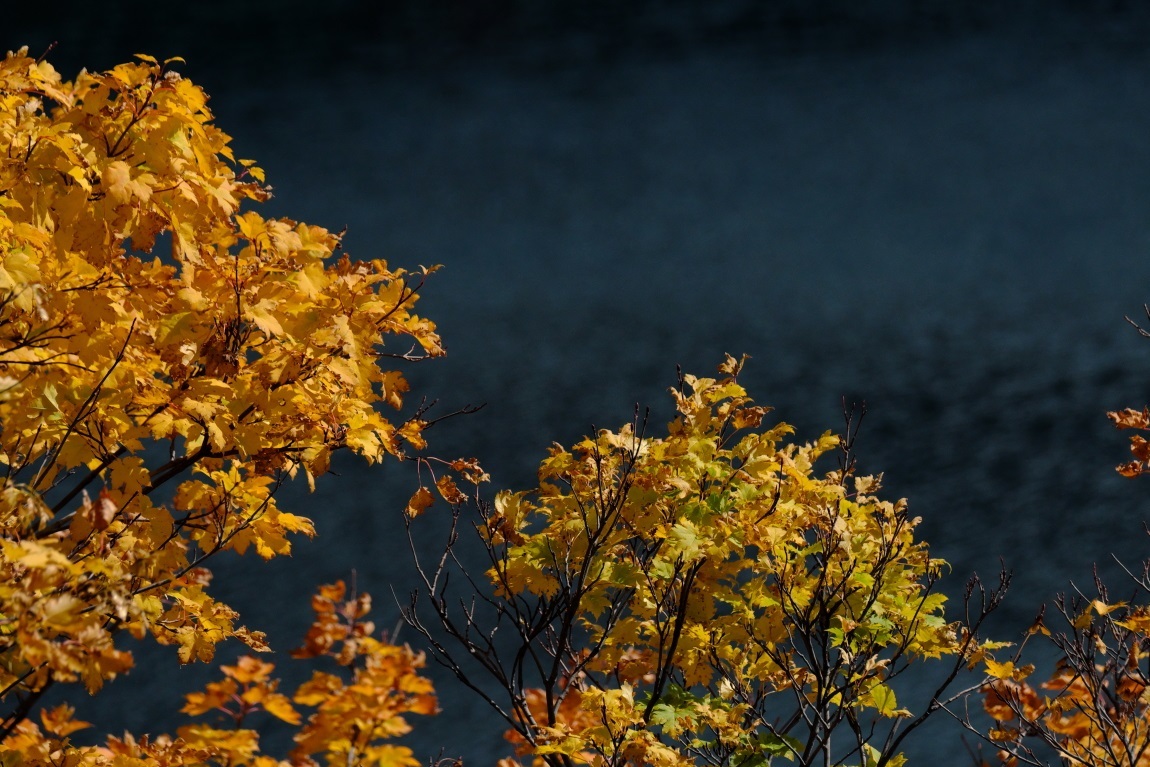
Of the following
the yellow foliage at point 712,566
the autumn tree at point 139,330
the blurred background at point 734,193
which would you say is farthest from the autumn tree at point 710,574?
the blurred background at point 734,193

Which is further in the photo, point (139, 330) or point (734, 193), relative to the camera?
point (734, 193)

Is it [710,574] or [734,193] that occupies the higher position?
[734,193]

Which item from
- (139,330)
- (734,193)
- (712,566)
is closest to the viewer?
(139,330)

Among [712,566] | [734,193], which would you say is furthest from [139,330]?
[734,193]

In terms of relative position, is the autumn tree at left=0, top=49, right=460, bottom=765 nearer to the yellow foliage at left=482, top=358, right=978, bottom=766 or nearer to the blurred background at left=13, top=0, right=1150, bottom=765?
the yellow foliage at left=482, top=358, right=978, bottom=766

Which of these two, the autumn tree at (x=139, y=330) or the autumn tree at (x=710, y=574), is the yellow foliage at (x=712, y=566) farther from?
the autumn tree at (x=139, y=330)

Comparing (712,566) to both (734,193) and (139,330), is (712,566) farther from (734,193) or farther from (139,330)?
(734,193)

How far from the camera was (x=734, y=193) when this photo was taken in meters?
17.7

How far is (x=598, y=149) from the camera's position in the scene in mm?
18000

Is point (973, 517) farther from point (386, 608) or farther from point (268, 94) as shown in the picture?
point (268, 94)

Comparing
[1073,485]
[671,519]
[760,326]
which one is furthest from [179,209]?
[760,326]

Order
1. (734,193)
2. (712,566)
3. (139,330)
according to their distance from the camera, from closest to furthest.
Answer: (139,330)
(712,566)
(734,193)

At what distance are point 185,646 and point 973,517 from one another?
31.9 feet

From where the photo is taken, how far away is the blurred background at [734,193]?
13.7 meters
